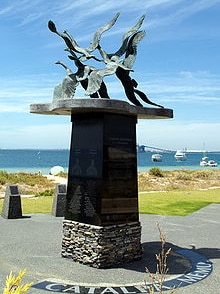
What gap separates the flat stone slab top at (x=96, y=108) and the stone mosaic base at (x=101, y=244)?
8.37ft

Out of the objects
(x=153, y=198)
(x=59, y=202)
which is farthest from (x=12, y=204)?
(x=153, y=198)

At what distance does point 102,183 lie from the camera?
8.63 meters

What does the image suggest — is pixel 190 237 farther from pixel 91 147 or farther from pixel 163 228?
pixel 91 147

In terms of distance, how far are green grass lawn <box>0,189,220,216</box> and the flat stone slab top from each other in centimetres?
816

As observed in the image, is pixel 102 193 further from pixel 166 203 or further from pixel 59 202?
pixel 166 203

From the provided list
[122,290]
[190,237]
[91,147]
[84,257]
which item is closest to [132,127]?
[91,147]

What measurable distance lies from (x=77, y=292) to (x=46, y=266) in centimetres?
171

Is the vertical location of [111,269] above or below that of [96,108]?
below

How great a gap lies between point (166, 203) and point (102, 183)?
1121cm

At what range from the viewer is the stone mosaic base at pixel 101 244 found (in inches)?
338

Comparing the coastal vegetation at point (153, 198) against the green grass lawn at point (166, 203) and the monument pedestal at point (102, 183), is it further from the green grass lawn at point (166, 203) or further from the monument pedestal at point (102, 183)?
the monument pedestal at point (102, 183)

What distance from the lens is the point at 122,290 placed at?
7098 millimetres

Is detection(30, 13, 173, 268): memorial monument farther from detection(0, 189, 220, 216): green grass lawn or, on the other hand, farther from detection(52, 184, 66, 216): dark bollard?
detection(0, 189, 220, 216): green grass lawn

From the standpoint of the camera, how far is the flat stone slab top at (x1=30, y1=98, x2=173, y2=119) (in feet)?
26.6
